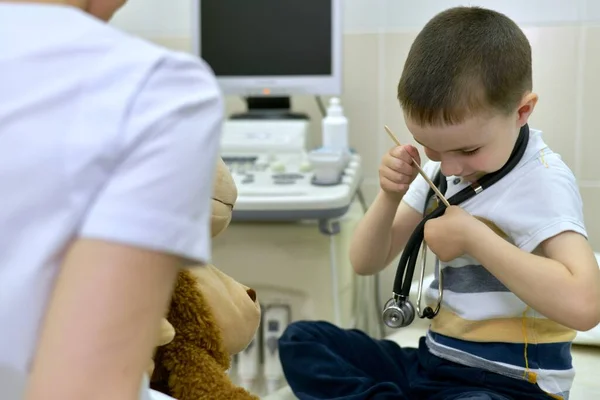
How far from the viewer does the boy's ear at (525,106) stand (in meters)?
1.07

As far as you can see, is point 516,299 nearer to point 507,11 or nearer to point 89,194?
point 89,194

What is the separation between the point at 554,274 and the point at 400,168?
280 mm

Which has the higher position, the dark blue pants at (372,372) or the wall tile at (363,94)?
the wall tile at (363,94)

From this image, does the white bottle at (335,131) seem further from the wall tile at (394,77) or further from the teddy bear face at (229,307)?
the teddy bear face at (229,307)

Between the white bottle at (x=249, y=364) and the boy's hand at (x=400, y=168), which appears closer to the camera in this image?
the boy's hand at (x=400, y=168)

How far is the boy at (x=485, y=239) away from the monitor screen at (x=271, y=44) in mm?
877

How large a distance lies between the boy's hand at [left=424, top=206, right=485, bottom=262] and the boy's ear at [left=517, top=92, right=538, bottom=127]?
155 mm

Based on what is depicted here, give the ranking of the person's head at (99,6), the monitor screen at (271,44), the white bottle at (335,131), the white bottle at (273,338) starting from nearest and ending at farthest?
the person's head at (99,6) → the white bottle at (273,338) → the white bottle at (335,131) → the monitor screen at (271,44)

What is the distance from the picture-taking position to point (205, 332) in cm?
94

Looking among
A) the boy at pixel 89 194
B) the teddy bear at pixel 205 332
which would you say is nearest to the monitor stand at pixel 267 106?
the teddy bear at pixel 205 332

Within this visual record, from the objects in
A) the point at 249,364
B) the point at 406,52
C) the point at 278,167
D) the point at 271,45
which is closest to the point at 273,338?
the point at 249,364

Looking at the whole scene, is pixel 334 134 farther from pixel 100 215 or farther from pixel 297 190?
pixel 100 215

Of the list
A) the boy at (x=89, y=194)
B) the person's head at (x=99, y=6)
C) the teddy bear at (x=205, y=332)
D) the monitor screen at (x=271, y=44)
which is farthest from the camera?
the monitor screen at (x=271, y=44)

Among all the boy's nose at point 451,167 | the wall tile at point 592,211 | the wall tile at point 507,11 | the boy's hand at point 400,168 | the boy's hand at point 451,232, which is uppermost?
the wall tile at point 507,11
